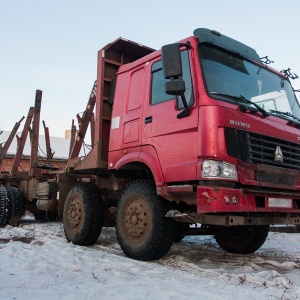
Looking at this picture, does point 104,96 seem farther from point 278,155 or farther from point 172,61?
point 278,155

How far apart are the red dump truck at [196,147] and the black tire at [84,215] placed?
2 cm

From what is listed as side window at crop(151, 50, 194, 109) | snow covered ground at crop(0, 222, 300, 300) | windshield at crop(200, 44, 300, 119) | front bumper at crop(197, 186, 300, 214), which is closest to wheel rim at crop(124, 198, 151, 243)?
snow covered ground at crop(0, 222, 300, 300)

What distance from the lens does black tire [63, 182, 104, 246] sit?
257 inches

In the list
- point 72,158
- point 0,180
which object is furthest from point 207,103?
point 0,180

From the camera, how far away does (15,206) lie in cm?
998

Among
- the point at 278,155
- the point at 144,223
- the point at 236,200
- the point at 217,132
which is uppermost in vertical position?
the point at 217,132

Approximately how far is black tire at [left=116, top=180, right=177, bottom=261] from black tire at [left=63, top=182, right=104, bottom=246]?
1039mm

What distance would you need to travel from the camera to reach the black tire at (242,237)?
6.36m

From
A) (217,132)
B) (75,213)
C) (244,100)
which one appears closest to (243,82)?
(244,100)

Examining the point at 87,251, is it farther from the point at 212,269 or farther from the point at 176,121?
the point at 176,121

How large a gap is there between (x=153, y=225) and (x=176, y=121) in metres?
1.40

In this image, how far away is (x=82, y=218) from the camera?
6602 mm

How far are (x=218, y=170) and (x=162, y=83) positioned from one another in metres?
1.68

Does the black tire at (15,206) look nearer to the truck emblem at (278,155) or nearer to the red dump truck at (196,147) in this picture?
the red dump truck at (196,147)
